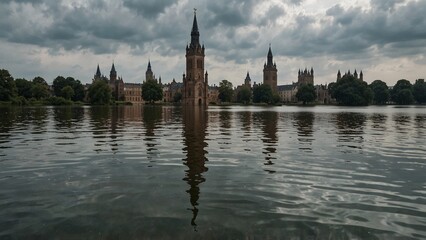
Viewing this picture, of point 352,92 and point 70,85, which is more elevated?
point 70,85

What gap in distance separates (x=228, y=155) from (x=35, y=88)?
146 metres

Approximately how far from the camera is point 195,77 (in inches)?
7603

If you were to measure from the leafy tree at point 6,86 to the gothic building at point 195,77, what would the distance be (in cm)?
9090

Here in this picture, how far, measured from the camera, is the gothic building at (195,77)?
189750mm

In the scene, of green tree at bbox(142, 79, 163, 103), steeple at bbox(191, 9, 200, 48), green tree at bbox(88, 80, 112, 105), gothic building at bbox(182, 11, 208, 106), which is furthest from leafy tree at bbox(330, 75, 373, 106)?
green tree at bbox(88, 80, 112, 105)

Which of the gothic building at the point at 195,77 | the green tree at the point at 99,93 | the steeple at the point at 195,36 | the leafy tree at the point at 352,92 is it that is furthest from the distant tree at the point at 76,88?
the leafy tree at the point at 352,92

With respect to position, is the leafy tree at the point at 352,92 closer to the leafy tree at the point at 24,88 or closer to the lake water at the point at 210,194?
the leafy tree at the point at 24,88

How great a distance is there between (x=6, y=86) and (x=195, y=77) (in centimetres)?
9915

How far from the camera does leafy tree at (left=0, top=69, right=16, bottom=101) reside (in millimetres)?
108375

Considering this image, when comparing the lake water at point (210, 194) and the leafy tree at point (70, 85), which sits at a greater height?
the leafy tree at point (70, 85)

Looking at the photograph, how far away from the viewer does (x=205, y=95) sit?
192m

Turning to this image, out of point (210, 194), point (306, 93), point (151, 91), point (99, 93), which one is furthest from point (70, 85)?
point (210, 194)

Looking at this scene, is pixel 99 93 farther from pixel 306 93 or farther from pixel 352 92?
pixel 352 92

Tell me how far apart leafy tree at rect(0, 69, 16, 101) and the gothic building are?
90.9 meters
